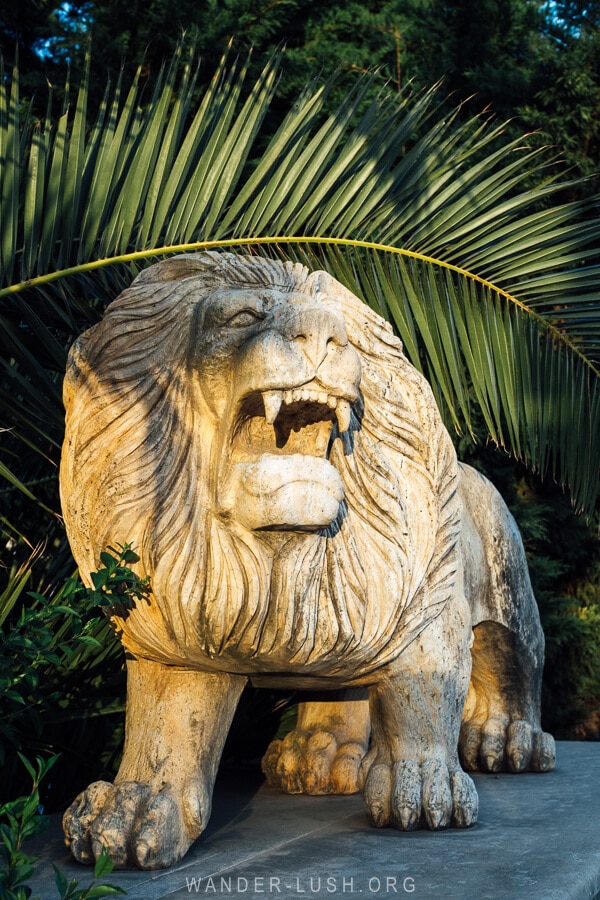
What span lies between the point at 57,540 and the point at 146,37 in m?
3.18

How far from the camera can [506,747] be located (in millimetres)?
2723

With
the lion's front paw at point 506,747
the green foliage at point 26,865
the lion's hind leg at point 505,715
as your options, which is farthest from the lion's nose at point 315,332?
the lion's front paw at point 506,747

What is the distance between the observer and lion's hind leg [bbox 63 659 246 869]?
183 cm

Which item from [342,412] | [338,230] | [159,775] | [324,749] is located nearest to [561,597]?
[338,230]

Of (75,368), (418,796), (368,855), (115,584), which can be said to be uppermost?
(75,368)

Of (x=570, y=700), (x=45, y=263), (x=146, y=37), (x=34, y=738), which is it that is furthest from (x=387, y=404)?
(x=146, y=37)

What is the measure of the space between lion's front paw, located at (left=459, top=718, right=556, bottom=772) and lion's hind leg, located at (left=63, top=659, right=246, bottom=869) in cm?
90

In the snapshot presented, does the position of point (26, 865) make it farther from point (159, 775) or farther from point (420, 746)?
point (420, 746)

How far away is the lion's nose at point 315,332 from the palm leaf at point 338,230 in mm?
1022

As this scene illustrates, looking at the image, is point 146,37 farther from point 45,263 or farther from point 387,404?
point 387,404

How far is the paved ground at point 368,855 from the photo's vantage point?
5.73ft

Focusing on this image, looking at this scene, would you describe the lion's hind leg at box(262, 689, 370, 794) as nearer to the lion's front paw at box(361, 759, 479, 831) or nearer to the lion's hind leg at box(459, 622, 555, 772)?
the lion's hind leg at box(459, 622, 555, 772)

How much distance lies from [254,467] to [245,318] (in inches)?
9.9

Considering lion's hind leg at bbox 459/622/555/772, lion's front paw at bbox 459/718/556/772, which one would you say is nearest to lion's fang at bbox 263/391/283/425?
lion's hind leg at bbox 459/622/555/772
